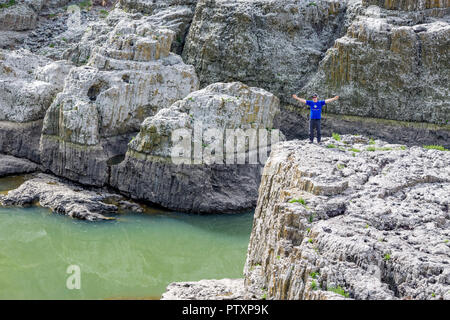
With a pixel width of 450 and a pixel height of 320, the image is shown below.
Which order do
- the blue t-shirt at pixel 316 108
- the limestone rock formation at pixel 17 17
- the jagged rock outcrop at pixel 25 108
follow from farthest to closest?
1. the limestone rock formation at pixel 17 17
2. the jagged rock outcrop at pixel 25 108
3. the blue t-shirt at pixel 316 108

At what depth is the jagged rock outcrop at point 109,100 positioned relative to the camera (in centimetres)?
2538

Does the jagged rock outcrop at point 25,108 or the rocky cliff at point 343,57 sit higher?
the rocky cliff at point 343,57

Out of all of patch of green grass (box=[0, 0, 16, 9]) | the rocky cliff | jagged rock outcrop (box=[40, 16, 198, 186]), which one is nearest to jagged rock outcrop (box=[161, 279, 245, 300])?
jagged rock outcrop (box=[40, 16, 198, 186])

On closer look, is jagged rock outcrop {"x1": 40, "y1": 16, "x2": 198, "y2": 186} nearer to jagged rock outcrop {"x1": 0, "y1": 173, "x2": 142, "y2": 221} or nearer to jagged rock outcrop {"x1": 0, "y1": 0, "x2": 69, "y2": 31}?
jagged rock outcrop {"x1": 0, "y1": 173, "x2": 142, "y2": 221}

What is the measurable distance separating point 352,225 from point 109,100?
56.8ft

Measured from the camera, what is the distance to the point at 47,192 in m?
23.6

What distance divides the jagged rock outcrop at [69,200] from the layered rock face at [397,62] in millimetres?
13899

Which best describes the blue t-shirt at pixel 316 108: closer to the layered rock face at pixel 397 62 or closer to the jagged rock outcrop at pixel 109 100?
the jagged rock outcrop at pixel 109 100

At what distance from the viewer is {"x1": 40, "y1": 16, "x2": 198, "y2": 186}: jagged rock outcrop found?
83.3ft

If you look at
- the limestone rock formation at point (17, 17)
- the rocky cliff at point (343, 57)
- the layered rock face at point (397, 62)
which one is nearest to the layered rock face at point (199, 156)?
the rocky cliff at point (343, 57)
